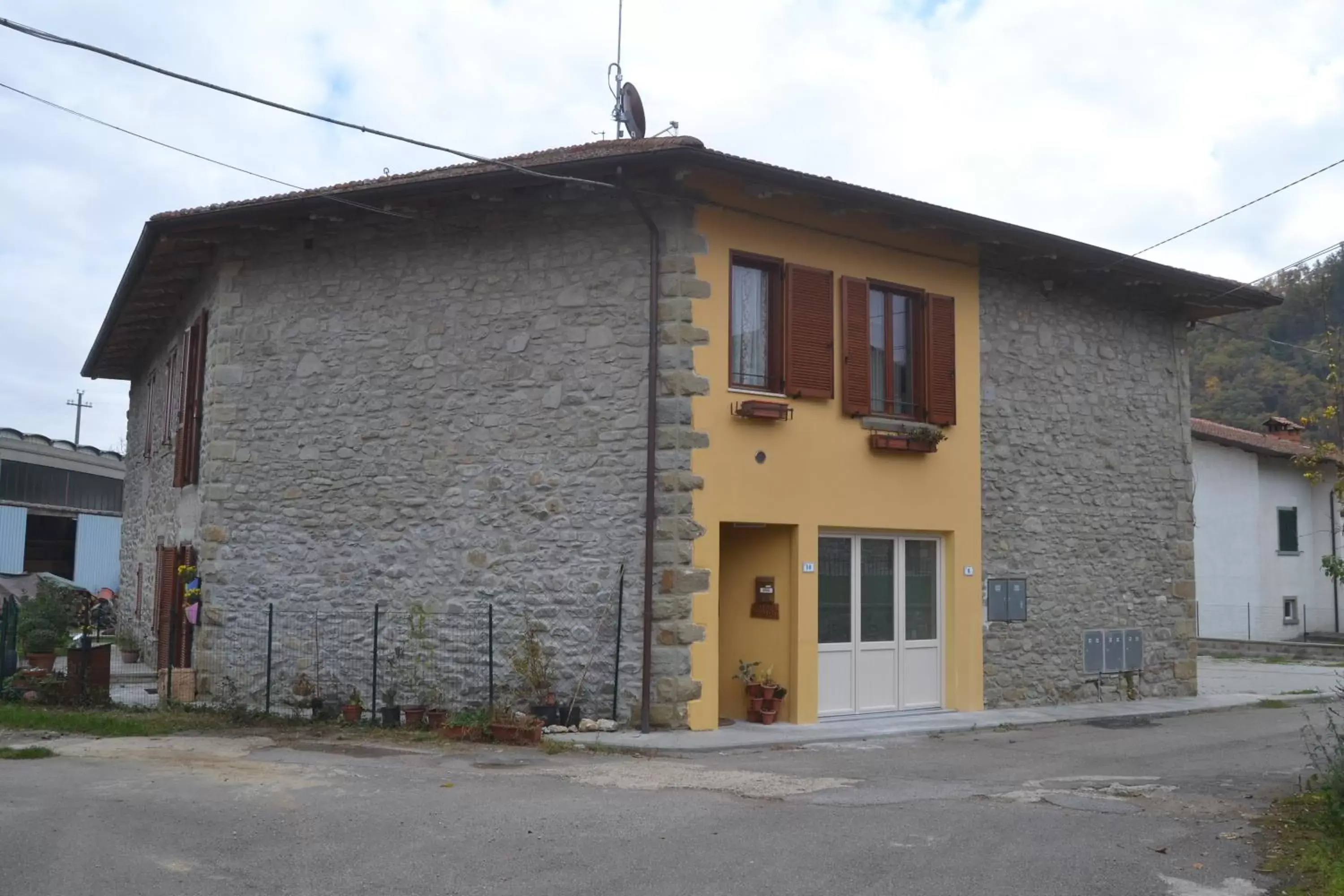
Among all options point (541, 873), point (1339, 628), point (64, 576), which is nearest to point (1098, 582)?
point (541, 873)

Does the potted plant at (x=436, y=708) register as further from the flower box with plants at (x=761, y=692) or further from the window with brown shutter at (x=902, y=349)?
the window with brown shutter at (x=902, y=349)

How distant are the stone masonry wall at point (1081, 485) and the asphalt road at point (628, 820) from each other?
3.44 m

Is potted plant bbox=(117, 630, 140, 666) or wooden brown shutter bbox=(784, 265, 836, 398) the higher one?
wooden brown shutter bbox=(784, 265, 836, 398)

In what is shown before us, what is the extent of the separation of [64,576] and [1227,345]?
3869 centimetres

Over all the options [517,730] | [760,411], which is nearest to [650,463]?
[760,411]

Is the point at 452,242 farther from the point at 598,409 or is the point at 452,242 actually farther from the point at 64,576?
the point at 64,576

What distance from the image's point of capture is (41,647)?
45.0ft

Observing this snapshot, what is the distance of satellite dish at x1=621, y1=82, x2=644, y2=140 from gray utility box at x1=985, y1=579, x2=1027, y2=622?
679cm

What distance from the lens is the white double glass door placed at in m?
12.3

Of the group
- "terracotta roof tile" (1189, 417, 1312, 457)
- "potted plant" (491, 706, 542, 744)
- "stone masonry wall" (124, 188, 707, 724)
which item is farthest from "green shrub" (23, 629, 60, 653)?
"terracotta roof tile" (1189, 417, 1312, 457)

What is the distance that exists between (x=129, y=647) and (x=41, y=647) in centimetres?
513

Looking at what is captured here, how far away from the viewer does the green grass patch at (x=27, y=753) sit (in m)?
9.76

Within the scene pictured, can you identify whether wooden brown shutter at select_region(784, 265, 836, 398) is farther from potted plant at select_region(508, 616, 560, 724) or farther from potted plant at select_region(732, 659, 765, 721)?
potted plant at select_region(508, 616, 560, 724)

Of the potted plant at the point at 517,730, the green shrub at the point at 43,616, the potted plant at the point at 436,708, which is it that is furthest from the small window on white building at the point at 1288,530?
A: the green shrub at the point at 43,616
